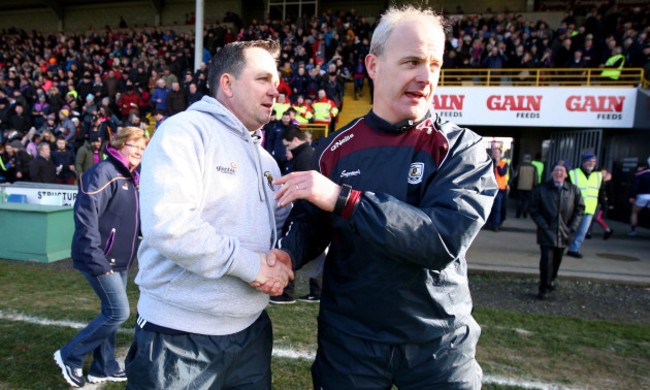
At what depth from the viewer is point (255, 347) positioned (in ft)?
5.76

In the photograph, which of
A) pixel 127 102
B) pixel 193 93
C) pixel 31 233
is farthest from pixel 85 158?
pixel 31 233

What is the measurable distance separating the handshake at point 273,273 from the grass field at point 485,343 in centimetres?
A: 180

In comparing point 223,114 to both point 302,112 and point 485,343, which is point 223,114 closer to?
point 485,343

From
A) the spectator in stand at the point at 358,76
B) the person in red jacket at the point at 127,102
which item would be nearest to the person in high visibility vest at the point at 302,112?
the spectator in stand at the point at 358,76

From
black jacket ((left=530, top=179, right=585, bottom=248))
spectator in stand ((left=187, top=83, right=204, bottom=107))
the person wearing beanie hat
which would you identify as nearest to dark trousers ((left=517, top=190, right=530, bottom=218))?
the person wearing beanie hat

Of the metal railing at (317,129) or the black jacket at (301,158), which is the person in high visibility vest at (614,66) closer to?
the metal railing at (317,129)

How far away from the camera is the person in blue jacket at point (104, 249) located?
294cm

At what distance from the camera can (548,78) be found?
1457 cm

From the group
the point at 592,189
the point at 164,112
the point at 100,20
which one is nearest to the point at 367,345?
the point at 592,189

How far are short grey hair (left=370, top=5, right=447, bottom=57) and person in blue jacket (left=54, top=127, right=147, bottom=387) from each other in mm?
2320

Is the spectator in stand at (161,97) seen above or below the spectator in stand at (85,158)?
above

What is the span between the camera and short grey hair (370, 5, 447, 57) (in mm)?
1552

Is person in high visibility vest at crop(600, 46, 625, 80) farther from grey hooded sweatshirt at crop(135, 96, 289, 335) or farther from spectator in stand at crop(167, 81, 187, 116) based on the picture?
grey hooded sweatshirt at crop(135, 96, 289, 335)

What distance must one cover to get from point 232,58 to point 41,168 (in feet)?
35.5
